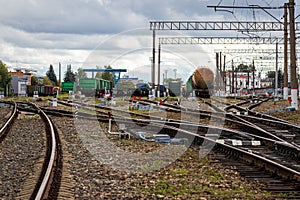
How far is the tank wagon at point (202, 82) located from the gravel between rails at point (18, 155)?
42275mm

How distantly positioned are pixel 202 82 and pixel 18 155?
169 ft

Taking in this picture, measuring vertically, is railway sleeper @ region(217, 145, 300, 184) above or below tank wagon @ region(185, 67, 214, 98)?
below

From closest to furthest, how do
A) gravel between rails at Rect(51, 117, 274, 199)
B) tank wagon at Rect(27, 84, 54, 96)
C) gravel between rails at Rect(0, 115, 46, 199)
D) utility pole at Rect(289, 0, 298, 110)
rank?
gravel between rails at Rect(51, 117, 274, 199)
gravel between rails at Rect(0, 115, 46, 199)
utility pole at Rect(289, 0, 298, 110)
tank wagon at Rect(27, 84, 54, 96)

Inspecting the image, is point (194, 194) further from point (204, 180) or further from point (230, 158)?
point (230, 158)

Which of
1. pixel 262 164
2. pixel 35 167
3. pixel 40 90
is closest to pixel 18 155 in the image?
pixel 35 167

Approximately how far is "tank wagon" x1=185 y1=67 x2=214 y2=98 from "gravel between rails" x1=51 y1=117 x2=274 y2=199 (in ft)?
159

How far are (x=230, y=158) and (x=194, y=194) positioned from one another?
11.2 ft

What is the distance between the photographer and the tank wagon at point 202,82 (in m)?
58.7

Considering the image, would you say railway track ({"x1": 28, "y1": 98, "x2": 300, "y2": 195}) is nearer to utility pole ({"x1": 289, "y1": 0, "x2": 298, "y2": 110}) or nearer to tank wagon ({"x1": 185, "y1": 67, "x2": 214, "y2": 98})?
utility pole ({"x1": 289, "y1": 0, "x2": 298, "y2": 110})

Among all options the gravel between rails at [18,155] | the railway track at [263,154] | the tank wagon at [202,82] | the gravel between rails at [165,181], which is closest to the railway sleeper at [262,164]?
the railway track at [263,154]

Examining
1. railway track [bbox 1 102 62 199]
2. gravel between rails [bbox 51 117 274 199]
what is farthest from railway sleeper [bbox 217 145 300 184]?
railway track [bbox 1 102 62 199]

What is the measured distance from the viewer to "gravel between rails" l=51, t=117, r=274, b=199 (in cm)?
700

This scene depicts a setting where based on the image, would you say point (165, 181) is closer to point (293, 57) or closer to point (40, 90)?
point (293, 57)

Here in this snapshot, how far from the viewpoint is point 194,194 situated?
7.01m
